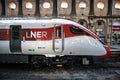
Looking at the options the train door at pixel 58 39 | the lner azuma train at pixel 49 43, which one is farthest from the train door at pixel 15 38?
the train door at pixel 58 39

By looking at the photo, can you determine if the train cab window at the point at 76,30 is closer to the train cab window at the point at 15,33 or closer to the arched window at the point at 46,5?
the train cab window at the point at 15,33

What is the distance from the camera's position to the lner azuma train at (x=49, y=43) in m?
23.1

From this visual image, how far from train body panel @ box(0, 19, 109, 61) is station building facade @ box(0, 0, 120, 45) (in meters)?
27.1

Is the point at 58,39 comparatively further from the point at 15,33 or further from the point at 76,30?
the point at 15,33

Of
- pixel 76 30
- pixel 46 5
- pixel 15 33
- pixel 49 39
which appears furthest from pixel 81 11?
pixel 15 33

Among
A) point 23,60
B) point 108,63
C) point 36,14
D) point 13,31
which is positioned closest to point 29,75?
point 23,60

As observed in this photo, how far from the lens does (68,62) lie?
76.7 feet

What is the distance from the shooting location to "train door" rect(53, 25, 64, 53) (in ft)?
75.9

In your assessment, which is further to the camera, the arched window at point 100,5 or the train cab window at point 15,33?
the arched window at point 100,5

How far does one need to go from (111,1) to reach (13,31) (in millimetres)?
30209

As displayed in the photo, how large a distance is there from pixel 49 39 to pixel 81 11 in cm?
2815

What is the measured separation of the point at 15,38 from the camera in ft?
77.1

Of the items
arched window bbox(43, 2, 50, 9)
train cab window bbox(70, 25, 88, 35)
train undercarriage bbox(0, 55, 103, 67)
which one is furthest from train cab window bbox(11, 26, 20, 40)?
arched window bbox(43, 2, 50, 9)

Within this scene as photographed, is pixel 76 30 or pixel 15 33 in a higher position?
pixel 76 30
